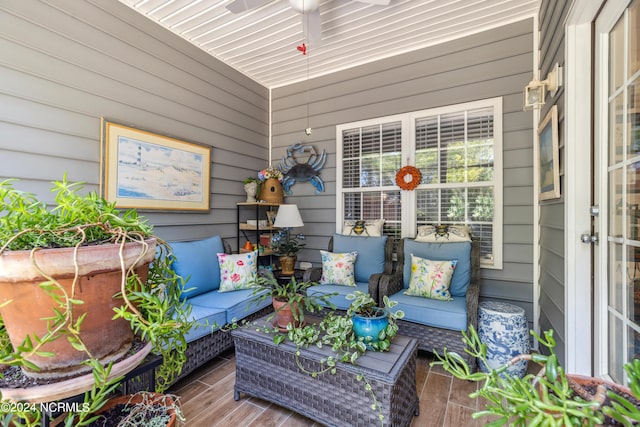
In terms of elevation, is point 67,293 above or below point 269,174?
below

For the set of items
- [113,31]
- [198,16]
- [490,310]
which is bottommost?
[490,310]

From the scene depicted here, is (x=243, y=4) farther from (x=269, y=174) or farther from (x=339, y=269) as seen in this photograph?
(x=339, y=269)

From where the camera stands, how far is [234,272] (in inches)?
110

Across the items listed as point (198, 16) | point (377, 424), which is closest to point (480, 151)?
point (377, 424)

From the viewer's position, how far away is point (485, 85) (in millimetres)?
2865

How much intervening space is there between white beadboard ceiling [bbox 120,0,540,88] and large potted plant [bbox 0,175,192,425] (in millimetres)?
2332

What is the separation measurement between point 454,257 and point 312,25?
2.48m

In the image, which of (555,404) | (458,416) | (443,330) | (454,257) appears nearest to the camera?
(555,404)

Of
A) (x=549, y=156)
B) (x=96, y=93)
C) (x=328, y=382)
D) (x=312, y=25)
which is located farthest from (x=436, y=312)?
(x=96, y=93)

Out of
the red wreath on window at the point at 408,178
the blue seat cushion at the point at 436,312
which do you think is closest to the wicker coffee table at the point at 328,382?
the blue seat cushion at the point at 436,312

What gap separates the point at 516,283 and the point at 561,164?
1.38 meters

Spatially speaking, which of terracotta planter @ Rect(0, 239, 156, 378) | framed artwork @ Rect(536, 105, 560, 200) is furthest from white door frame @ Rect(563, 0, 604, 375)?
terracotta planter @ Rect(0, 239, 156, 378)

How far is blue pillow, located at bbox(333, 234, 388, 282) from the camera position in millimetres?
3049

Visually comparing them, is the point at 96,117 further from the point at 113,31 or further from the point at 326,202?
the point at 326,202
